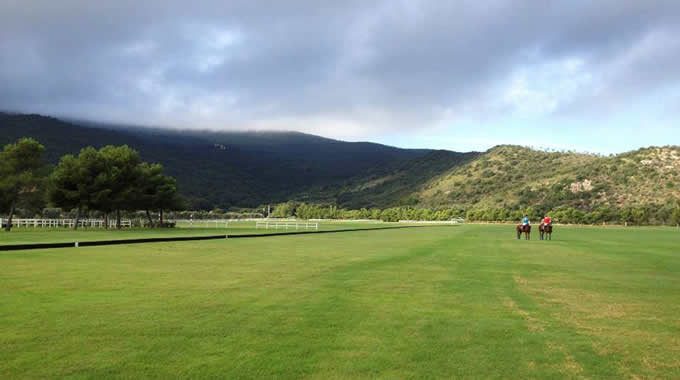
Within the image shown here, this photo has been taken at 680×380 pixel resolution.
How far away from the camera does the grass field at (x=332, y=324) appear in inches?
217

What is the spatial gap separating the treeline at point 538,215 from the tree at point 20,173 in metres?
74.9

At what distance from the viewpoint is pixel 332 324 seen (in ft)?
24.4

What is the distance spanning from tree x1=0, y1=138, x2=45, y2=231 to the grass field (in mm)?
44712

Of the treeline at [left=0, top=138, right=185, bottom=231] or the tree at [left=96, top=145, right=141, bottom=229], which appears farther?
the tree at [left=96, top=145, right=141, bottom=229]

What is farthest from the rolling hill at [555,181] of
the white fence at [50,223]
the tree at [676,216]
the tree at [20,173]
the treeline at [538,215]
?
the tree at [20,173]

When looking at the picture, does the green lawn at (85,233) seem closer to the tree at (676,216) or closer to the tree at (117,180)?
the tree at (117,180)

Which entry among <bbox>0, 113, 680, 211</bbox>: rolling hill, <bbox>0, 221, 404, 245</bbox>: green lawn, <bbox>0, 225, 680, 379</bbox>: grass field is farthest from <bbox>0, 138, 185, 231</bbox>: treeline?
<bbox>0, 113, 680, 211</bbox>: rolling hill

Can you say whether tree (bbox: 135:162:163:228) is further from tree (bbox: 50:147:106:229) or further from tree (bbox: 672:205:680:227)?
Answer: tree (bbox: 672:205:680:227)

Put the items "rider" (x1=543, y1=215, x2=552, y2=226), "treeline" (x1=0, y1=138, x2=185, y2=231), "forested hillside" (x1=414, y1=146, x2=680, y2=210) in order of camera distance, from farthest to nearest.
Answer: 1. "forested hillside" (x1=414, y1=146, x2=680, y2=210)
2. "treeline" (x1=0, y1=138, x2=185, y2=231)
3. "rider" (x1=543, y1=215, x2=552, y2=226)

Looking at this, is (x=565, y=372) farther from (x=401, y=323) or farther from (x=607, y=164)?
(x=607, y=164)

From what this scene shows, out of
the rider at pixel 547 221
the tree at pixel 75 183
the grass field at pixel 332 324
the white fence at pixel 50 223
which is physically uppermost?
the tree at pixel 75 183

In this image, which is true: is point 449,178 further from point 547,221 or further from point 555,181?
point 547,221

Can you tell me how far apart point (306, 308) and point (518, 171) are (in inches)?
5648

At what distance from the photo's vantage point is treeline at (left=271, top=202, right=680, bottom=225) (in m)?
92.3
